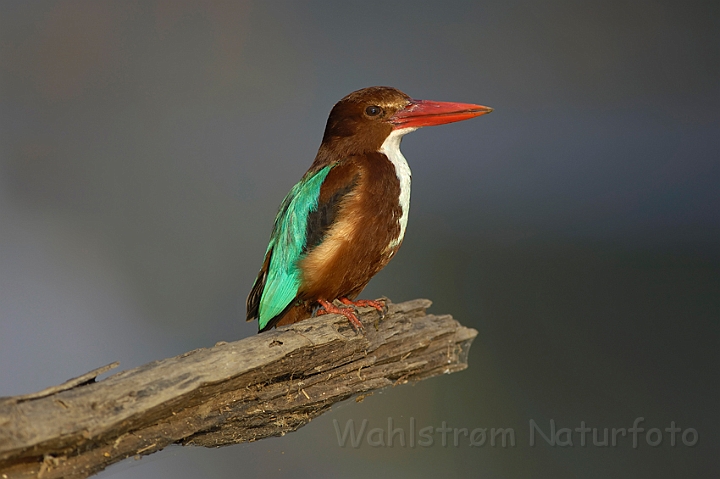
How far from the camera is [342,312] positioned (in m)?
1.79

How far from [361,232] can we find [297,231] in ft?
0.59

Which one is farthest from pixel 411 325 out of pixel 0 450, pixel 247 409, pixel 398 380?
pixel 0 450

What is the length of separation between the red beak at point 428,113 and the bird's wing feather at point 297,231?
221 mm

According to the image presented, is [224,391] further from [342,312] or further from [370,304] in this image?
[370,304]

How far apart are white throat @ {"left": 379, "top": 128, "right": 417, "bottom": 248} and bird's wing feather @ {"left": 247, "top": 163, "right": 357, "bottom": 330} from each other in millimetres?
141

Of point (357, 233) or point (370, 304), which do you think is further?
point (370, 304)

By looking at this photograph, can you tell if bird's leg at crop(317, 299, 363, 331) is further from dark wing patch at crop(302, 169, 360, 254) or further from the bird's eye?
the bird's eye

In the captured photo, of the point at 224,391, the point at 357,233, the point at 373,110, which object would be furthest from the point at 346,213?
the point at 224,391

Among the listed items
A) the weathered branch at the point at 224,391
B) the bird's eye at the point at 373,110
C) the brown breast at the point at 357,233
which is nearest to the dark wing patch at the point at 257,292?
the brown breast at the point at 357,233

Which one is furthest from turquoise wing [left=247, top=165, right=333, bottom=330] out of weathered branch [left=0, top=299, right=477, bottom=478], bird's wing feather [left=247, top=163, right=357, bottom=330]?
weathered branch [left=0, top=299, right=477, bottom=478]

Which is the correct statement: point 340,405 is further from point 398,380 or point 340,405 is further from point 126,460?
point 126,460

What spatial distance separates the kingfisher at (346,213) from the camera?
70.1 inches

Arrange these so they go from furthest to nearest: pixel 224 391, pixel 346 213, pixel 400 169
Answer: pixel 400 169, pixel 346 213, pixel 224 391

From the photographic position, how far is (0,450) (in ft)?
3.64
